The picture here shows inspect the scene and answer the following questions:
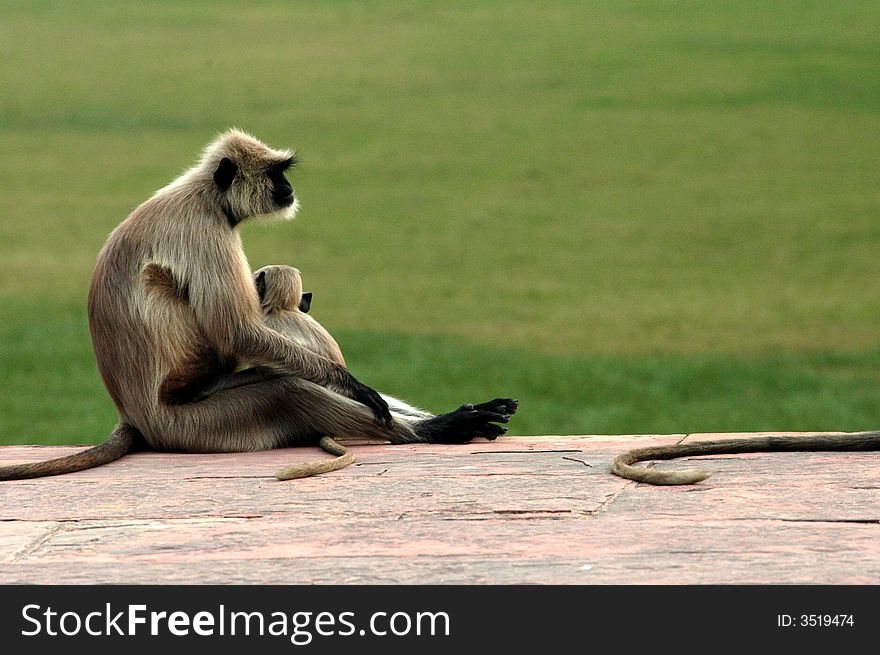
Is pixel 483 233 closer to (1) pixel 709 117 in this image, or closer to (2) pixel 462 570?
(1) pixel 709 117

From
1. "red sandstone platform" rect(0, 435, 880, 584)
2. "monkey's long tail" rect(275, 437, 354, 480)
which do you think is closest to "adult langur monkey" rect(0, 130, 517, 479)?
"red sandstone platform" rect(0, 435, 880, 584)

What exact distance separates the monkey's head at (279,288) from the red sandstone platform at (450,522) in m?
0.64

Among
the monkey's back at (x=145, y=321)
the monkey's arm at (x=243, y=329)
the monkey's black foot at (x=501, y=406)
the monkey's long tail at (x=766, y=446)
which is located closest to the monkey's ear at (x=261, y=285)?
the monkey's arm at (x=243, y=329)

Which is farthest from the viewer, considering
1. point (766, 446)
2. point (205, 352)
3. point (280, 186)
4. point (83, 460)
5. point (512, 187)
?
point (512, 187)

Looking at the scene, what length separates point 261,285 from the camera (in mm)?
5219

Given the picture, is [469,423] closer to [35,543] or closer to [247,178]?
[247,178]

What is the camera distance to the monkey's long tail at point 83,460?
4.54 m

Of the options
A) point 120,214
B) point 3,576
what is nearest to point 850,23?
point 120,214

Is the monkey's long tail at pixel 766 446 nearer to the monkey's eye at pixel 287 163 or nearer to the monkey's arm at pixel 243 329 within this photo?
the monkey's arm at pixel 243 329

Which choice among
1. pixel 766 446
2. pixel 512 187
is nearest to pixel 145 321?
pixel 766 446

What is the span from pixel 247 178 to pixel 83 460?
3.89ft

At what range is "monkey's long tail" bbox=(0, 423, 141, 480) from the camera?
454 cm

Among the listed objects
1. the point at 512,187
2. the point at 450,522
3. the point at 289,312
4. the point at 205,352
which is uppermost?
the point at 512,187

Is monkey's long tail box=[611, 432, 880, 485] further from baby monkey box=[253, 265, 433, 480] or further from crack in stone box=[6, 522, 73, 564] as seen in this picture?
crack in stone box=[6, 522, 73, 564]
